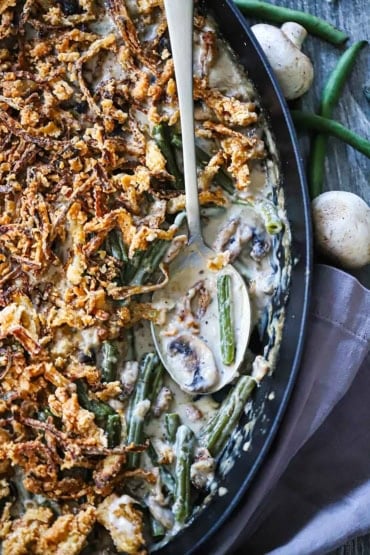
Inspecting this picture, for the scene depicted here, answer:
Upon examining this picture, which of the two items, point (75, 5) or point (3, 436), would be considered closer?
point (3, 436)

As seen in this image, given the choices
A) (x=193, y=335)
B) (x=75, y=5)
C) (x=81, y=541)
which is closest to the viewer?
(x=81, y=541)

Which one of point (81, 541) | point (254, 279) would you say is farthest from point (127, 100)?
point (81, 541)

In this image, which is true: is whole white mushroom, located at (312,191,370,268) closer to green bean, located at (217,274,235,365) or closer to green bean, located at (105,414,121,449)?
green bean, located at (217,274,235,365)

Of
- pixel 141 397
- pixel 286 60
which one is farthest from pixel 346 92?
pixel 141 397

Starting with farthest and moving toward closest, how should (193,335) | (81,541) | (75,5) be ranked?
1. (75,5)
2. (193,335)
3. (81,541)

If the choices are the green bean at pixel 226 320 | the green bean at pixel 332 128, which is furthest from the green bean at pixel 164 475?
the green bean at pixel 332 128

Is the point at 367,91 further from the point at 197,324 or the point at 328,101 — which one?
the point at 197,324

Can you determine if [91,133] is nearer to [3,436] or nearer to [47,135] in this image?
[47,135]
